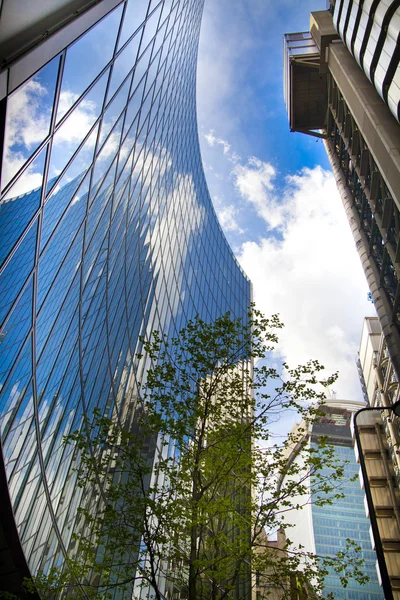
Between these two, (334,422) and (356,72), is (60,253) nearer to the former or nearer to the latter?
(356,72)

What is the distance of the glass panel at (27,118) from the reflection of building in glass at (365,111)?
1491cm

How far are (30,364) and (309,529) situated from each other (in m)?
137

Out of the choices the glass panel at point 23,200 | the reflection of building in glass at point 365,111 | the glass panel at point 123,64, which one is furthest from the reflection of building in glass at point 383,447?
the glass panel at point 23,200

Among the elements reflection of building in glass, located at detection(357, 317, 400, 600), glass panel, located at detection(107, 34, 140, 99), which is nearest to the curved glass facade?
reflection of building in glass, located at detection(357, 317, 400, 600)

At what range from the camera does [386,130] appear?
70.3 feet

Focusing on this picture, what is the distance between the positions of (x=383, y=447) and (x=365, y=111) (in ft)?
138

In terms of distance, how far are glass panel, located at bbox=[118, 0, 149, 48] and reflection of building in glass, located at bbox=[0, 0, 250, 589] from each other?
8 centimetres

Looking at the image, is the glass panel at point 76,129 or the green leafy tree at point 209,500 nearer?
the green leafy tree at point 209,500

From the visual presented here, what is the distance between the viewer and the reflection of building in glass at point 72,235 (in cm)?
1141

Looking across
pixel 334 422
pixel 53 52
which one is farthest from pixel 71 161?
pixel 334 422

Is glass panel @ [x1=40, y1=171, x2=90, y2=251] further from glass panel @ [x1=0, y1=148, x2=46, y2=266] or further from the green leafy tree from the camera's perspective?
the green leafy tree

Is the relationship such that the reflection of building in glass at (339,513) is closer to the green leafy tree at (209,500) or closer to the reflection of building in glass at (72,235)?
the reflection of building in glass at (72,235)

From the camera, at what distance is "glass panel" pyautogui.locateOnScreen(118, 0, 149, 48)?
65.8 ft

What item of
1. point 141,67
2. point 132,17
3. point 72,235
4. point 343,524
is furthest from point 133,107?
point 343,524
